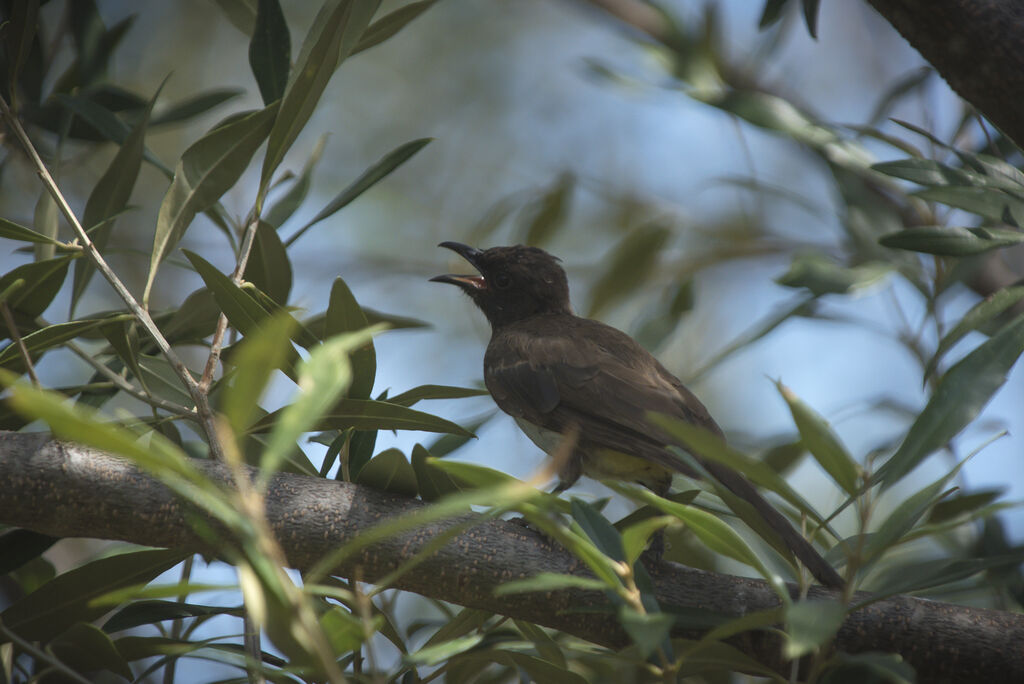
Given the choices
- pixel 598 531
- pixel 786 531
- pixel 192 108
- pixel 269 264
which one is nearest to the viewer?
pixel 598 531

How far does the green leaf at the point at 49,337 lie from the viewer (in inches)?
86.6

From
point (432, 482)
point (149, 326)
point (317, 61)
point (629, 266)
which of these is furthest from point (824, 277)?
point (149, 326)

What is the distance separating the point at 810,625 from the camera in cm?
139

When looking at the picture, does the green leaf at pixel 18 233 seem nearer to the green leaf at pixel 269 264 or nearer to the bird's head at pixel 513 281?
the green leaf at pixel 269 264

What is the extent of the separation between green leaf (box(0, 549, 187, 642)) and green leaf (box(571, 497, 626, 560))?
1047 millimetres

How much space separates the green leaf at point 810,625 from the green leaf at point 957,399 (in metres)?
0.41

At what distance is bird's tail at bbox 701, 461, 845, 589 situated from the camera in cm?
226

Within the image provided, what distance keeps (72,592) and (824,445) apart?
74.7 inches

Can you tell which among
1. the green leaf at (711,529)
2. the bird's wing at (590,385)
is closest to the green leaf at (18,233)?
the green leaf at (711,529)

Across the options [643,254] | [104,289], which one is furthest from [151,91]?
[643,254]

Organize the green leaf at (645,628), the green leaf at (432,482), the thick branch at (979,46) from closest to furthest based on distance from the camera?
the green leaf at (645,628), the thick branch at (979,46), the green leaf at (432,482)

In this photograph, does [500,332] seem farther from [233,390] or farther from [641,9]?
[233,390]

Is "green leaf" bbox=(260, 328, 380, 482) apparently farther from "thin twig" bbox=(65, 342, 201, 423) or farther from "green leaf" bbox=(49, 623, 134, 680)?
"green leaf" bbox=(49, 623, 134, 680)

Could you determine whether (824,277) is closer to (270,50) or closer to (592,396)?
(592,396)
